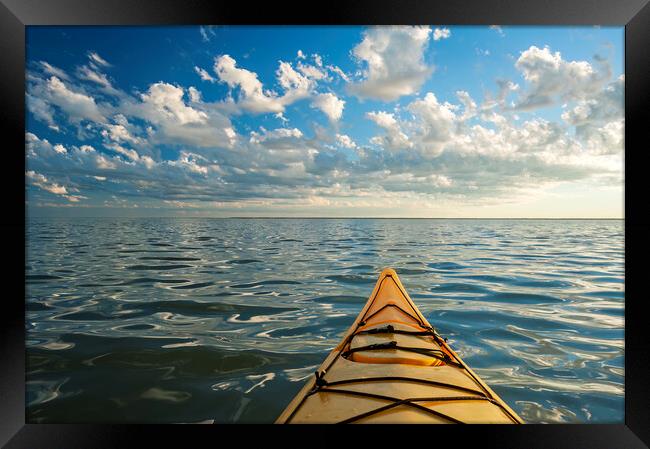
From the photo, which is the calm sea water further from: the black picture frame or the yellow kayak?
the yellow kayak

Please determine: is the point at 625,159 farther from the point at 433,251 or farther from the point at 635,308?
the point at 433,251

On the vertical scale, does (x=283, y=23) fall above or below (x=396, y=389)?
above

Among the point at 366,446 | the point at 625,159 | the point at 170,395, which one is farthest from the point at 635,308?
the point at 170,395

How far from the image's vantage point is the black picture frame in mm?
2199

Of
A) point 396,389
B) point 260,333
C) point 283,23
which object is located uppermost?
point 283,23

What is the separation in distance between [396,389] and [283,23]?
2.33m

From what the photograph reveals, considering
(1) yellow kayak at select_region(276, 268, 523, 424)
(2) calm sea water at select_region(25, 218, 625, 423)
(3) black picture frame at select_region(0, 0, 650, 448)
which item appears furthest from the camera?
(2) calm sea water at select_region(25, 218, 625, 423)

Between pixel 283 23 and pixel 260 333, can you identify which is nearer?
pixel 283 23

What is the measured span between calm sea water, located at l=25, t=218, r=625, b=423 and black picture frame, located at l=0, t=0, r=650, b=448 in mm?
564

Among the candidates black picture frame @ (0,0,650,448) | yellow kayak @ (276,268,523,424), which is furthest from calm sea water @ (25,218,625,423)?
yellow kayak @ (276,268,523,424)

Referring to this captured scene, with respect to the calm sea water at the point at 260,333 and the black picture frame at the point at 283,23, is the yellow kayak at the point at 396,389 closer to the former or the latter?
the black picture frame at the point at 283,23

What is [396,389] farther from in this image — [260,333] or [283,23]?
[260,333]

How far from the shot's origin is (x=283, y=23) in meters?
2.38

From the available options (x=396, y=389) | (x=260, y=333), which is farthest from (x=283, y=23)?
(x=260, y=333)
